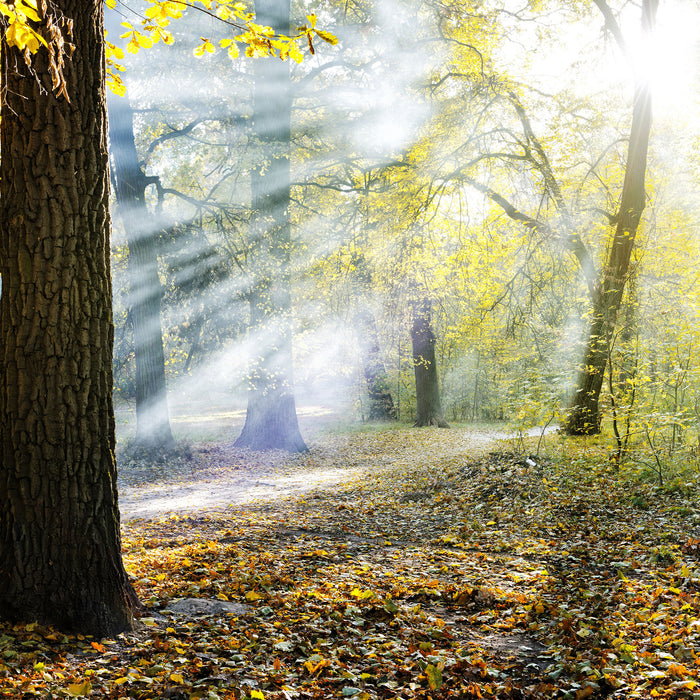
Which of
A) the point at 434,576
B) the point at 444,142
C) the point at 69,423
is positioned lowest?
the point at 434,576

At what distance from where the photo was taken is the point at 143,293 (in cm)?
1170

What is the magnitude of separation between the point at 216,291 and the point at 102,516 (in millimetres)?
9656

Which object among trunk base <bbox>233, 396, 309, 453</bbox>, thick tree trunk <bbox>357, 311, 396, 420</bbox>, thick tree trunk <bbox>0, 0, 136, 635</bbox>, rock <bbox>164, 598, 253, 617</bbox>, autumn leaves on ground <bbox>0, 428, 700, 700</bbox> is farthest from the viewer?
thick tree trunk <bbox>357, 311, 396, 420</bbox>

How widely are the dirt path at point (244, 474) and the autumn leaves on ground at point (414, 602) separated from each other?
3.24 ft

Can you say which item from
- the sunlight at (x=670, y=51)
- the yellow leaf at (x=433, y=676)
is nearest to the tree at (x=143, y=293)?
the yellow leaf at (x=433, y=676)

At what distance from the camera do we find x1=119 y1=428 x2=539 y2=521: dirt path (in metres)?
8.29

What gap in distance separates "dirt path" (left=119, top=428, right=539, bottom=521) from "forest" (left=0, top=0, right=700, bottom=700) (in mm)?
120

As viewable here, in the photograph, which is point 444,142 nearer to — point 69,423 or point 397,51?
point 397,51

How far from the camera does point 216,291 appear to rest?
12367 millimetres

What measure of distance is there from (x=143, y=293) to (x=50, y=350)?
9252mm

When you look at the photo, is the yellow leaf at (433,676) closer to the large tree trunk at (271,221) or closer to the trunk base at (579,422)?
the large tree trunk at (271,221)

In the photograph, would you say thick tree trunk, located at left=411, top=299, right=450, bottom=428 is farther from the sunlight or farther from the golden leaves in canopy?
the golden leaves in canopy

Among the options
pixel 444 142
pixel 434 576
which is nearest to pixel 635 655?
pixel 434 576

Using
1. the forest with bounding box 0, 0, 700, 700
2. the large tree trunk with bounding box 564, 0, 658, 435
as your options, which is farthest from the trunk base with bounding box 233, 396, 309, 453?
the large tree trunk with bounding box 564, 0, 658, 435
